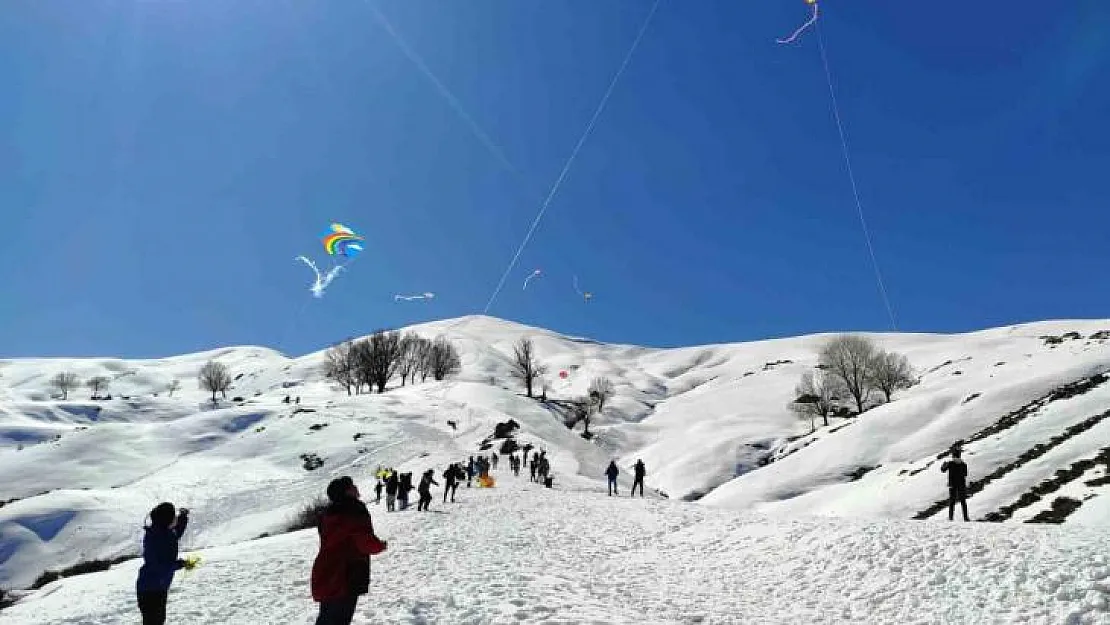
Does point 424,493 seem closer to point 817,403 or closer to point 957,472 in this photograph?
point 957,472

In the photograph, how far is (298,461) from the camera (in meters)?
58.9

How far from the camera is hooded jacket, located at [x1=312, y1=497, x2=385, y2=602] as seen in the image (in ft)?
21.4

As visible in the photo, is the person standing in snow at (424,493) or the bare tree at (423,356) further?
the bare tree at (423,356)

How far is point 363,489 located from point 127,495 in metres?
18.7

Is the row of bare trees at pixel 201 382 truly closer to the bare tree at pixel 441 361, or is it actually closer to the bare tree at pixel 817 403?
the bare tree at pixel 441 361

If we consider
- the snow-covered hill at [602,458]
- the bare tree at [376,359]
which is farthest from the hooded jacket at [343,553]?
the bare tree at [376,359]

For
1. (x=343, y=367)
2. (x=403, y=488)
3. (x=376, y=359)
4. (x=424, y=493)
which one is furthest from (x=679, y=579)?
(x=343, y=367)


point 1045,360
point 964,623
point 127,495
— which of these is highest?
point 1045,360

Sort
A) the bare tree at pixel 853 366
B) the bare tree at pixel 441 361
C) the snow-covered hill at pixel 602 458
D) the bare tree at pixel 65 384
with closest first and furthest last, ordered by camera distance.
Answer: the snow-covered hill at pixel 602 458, the bare tree at pixel 853 366, the bare tree at pixel 441 361, the bare tree at pixel 65 384

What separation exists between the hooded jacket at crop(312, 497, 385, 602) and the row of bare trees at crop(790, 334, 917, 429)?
83940 millimetres

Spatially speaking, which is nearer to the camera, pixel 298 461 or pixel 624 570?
pixel 624 570

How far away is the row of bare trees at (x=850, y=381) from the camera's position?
86.1m

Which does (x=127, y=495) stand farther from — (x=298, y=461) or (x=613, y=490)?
(x=613, y=490)

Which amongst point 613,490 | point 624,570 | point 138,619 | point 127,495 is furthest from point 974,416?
point 127,495
